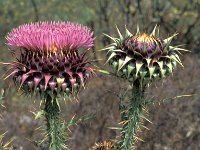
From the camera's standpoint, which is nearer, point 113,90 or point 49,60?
point 49,60

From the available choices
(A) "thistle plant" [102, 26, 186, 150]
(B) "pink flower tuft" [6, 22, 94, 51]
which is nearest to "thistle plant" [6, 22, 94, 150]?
(B) "pink flower tuft" [6, 22, 94, 51]

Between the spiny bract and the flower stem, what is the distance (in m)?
0.63

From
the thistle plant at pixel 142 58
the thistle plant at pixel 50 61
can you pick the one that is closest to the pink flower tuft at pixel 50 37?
the thistle plant at pixel 50 61

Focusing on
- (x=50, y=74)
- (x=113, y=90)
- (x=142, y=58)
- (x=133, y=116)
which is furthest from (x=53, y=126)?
(x=113, y=90)

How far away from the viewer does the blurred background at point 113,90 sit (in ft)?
23.7

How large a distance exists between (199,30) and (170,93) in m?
3.84

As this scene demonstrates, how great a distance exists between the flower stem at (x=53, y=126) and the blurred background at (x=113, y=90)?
0.53ft

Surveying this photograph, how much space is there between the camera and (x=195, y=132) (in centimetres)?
747

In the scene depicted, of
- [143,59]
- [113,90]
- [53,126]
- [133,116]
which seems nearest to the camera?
[143,59]

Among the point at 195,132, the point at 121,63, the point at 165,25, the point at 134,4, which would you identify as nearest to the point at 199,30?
the point at 165,25

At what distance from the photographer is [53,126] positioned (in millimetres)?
3770

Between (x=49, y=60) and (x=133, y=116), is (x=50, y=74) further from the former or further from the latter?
(x=133, y=116)

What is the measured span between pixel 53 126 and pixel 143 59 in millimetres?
964

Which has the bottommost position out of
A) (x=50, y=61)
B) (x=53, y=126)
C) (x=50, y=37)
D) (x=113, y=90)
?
(x=113, y=90)
